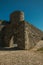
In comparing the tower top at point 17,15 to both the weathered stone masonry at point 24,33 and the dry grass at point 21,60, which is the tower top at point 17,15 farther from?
the dry grass at point 21,60

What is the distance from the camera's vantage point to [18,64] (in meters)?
4.78

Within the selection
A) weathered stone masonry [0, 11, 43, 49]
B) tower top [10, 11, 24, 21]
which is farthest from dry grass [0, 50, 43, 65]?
tower top [10, 11, 24, 21]

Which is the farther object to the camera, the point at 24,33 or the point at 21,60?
the point at 24,33

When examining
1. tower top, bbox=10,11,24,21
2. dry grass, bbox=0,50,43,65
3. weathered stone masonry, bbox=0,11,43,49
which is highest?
tower top, bbox=10,11,24,21

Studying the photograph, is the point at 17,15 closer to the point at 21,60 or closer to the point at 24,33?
the point at 24,33

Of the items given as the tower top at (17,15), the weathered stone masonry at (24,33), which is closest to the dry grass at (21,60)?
the weathered stone masonry at (24,33)

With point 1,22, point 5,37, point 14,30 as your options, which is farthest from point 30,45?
point 1,22

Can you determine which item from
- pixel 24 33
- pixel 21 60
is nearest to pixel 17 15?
pixel 24 33

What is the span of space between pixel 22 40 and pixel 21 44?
43 cm

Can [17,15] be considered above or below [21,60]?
above

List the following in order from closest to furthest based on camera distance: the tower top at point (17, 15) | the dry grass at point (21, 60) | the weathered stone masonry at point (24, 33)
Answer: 1. the dry grass at point (21, 60)
2. the weathered stone masonry at point (24, 33)
3. the tower top at point (17, 15)

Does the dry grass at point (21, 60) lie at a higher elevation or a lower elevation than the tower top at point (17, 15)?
lower

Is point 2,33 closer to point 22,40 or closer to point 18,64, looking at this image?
point 22,40

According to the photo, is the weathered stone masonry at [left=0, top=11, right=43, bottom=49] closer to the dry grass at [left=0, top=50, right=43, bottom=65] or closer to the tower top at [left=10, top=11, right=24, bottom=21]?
the tower top at [left=10, top=11, right=24, bottom=21]
